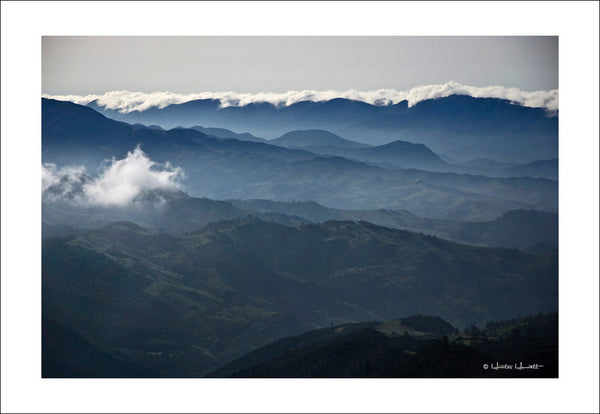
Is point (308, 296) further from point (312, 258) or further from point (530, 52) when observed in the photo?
point (530, 52)

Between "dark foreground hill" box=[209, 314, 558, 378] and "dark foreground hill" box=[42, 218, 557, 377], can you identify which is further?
"dark foreground hill" box=[42, 218, 557, 377]

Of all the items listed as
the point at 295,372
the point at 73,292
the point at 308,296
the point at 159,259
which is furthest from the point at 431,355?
the point at 159,259
